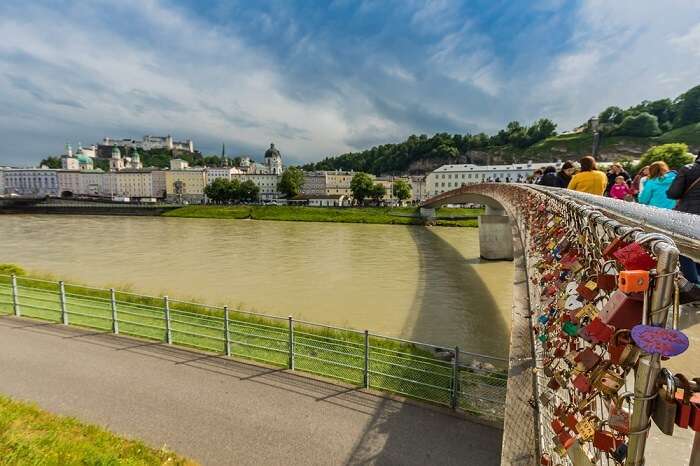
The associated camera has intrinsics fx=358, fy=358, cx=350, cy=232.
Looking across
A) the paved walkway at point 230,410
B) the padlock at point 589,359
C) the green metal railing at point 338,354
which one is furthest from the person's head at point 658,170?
the padlock at point 589,359

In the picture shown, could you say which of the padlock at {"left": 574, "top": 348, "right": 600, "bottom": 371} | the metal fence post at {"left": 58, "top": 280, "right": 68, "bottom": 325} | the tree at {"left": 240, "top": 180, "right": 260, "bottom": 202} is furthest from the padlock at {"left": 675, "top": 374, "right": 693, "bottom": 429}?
the tree at {"left": 240, "top": 180, "right": 260, "bottom": 202}

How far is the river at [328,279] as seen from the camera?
13.8 m

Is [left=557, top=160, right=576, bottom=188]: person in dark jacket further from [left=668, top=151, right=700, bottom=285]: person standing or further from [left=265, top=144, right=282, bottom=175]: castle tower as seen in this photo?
[left=265, top=144, right=282, bottom=175]: castle tower

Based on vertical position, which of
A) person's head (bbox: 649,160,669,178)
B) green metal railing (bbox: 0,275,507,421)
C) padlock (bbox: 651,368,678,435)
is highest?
person's head (bbox: 649,160,669,178)

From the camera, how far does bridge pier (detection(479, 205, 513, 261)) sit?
91.9 ft

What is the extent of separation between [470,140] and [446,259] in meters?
159

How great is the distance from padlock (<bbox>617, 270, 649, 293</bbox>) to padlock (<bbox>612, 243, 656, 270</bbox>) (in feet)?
0.30

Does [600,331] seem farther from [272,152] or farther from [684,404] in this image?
[272,152]

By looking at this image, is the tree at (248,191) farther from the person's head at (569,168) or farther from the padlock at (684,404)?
the padlock at (684,404)

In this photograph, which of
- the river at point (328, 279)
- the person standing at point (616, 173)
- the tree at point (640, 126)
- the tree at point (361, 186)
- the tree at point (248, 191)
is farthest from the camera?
the tree at point (640, 126)

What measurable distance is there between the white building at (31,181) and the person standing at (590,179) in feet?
649

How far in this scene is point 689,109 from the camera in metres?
117

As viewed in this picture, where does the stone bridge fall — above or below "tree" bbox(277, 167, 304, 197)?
below

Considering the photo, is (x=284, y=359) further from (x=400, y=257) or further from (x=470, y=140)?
(x=470, y=140)
